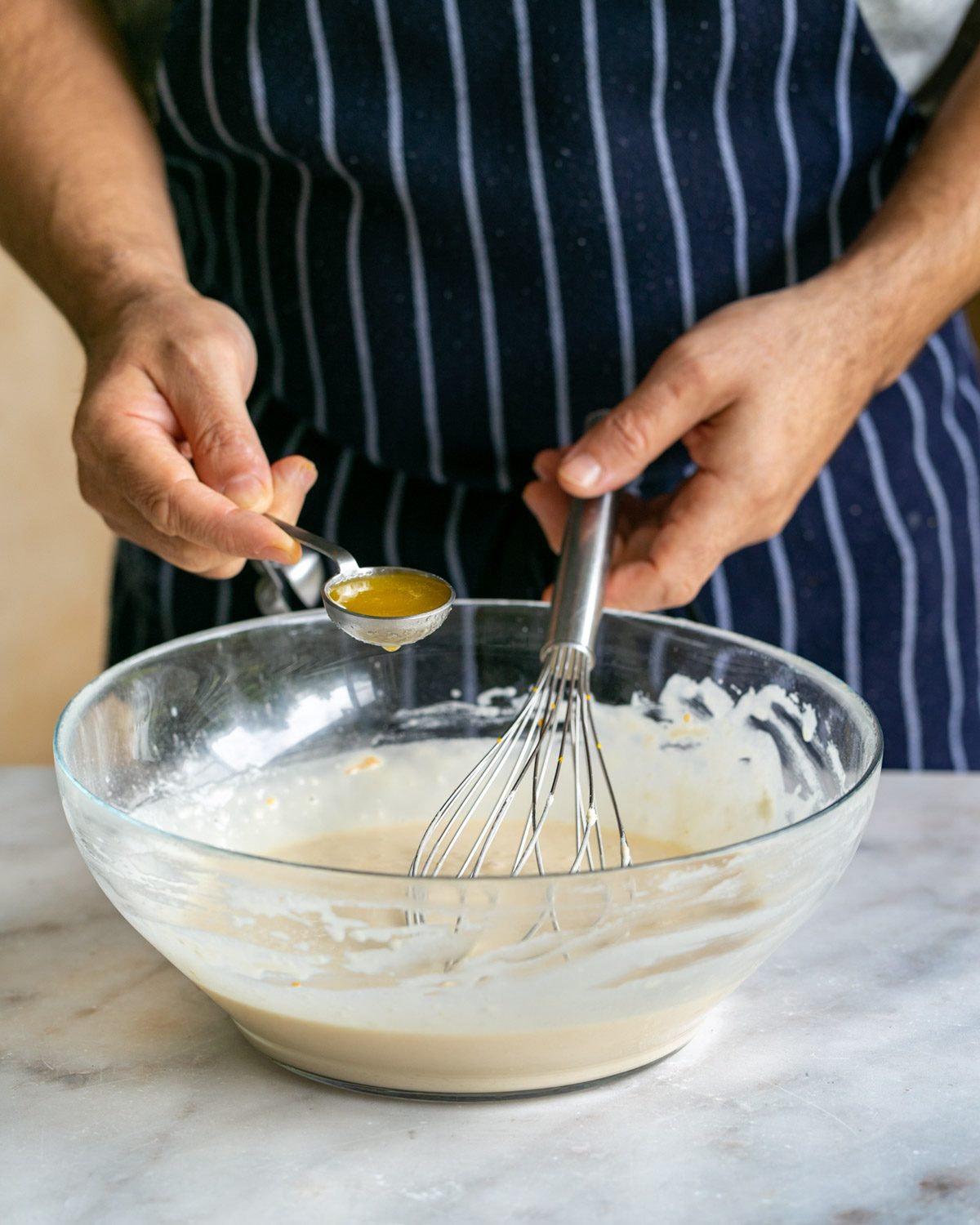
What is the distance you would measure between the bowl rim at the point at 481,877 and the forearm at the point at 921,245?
0.83 feet

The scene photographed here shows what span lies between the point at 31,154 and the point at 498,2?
1.08 feet

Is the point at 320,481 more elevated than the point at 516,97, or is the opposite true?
the point at 516,97

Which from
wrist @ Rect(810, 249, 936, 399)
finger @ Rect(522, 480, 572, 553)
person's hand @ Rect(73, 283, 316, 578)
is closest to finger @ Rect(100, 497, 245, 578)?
person's hand @ Rect(73, 283, 316, 578)

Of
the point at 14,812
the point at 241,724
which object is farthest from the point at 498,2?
the point at 14,812

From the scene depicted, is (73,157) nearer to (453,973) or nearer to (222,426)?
(222,426)

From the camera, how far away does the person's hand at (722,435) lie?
79 centimetres

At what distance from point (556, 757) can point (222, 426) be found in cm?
25

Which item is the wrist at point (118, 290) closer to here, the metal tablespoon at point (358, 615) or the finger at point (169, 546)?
the finger at point (169, 546)

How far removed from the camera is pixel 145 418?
729 mm

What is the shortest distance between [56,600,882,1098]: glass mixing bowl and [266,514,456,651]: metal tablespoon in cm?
11

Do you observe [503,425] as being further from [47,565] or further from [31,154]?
[47,565]

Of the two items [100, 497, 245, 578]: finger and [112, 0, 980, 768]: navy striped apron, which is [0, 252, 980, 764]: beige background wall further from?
[100, 497, 245, 578]: finger

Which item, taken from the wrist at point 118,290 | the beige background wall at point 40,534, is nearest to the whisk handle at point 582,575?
the wrist at point 118,290

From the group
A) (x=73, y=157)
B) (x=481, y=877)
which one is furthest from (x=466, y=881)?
(x=73, y=157)
